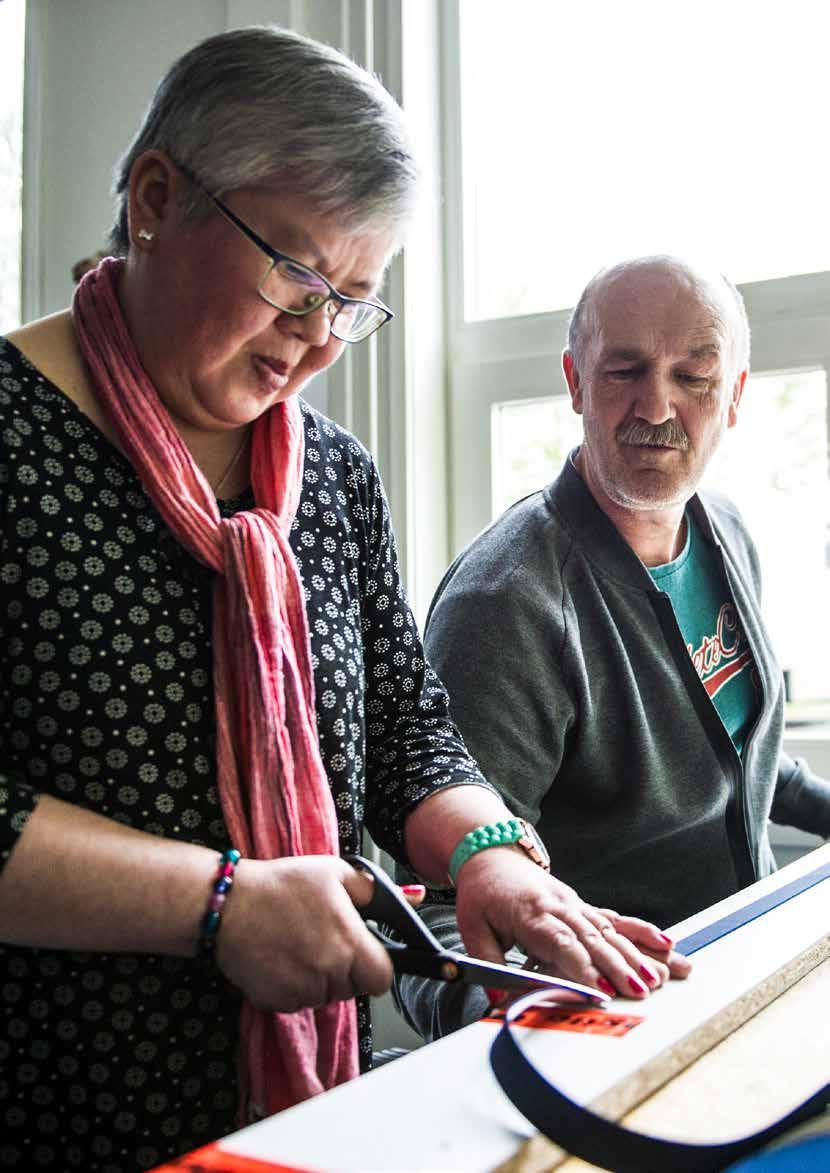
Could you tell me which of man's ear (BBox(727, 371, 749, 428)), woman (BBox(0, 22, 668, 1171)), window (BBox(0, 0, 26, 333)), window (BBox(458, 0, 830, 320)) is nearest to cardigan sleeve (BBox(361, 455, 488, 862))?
woman (BBox(0, 22, 668, 1171))

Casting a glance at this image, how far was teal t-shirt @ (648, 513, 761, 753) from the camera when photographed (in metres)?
1.68

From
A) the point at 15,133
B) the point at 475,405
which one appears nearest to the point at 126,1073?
the point at 475,405

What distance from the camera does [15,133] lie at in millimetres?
2652

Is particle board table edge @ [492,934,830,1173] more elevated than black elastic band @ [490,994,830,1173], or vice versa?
black elastic band @ [490,994,830,1173]

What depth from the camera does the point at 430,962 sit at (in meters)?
0.81

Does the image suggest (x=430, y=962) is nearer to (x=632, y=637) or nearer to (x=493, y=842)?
(x=493, y=842)

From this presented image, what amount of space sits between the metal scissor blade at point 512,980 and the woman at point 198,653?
35mm

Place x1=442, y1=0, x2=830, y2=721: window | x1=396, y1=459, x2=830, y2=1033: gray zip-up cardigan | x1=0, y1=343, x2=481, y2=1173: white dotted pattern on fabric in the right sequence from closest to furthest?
1. x1=0, y1=343, x2=481, y2=1173: white dotted pattern on fabric
2. x1=396, y1=459, x2=830, y2=1033: gray zip-up cardigan
3. x1=442, y1=0, x2=830, y2=721: window

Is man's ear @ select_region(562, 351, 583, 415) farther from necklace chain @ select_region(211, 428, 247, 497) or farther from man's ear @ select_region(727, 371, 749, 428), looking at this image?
necklace chain @ select_region(211, 428, 247, 497)

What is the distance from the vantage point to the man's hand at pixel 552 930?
2.79 feet

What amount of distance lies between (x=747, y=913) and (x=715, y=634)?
0.73 metres

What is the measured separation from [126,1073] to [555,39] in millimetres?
2115

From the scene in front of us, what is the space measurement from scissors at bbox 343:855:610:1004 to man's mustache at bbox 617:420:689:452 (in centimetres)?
96

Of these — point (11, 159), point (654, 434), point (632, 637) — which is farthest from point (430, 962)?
point (11, 159)
